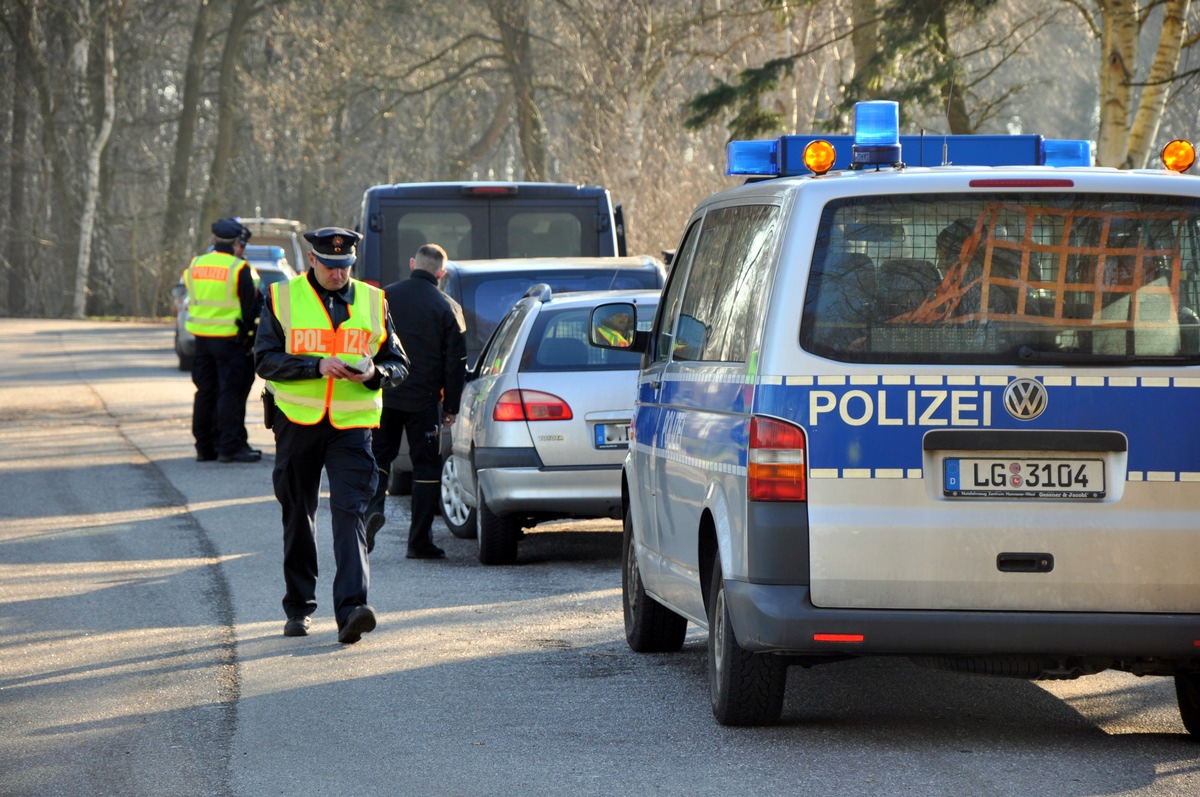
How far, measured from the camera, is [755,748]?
6.00 m

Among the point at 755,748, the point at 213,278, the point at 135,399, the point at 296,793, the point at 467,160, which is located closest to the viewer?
the point at 296,793

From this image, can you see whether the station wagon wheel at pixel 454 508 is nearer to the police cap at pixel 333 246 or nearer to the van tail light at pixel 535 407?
the van tail light at pixel 535 407

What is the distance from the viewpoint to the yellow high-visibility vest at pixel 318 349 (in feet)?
26.8

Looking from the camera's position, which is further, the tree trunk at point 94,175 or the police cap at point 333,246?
the tree trunk at point 94,175

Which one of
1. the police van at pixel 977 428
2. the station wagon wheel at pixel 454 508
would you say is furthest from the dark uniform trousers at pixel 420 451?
the police van at pixel 977 428

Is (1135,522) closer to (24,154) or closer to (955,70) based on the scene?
(955,70)

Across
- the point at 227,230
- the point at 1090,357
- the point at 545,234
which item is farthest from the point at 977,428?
the point at 227,230

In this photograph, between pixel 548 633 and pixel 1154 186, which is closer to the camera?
pixel 1154 186

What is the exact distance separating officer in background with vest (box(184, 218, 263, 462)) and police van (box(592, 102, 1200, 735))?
35.1 feet

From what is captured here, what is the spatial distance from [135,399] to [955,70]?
10230 mm

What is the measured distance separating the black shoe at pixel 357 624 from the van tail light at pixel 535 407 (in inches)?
99.1

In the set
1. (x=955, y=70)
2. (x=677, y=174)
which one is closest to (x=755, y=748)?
(x=955, y=70)

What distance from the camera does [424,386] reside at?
35.3 feet

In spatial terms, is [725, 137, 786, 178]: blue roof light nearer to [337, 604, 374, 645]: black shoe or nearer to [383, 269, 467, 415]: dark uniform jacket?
[337, 604, 374, 645]: black shoe
